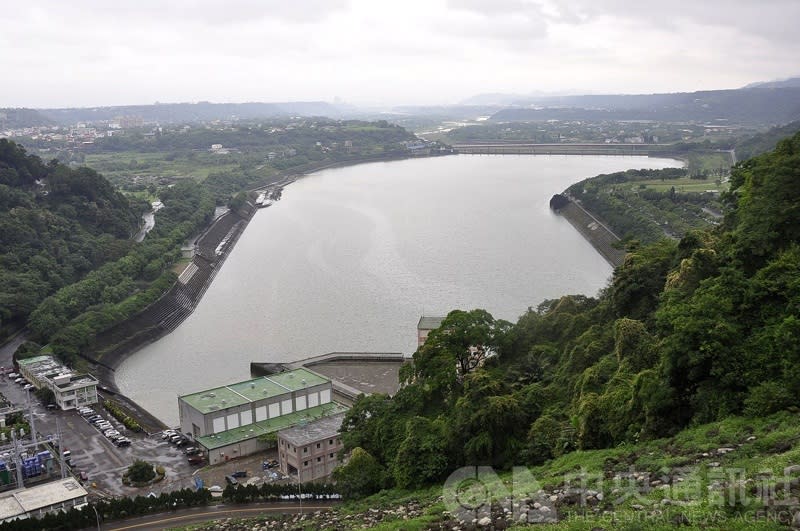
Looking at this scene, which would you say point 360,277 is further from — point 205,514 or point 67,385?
point 205,514

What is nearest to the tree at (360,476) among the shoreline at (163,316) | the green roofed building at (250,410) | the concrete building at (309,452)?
the concrete building at (309,452)

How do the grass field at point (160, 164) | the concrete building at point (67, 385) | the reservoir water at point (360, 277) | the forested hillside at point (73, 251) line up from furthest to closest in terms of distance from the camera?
the grass field at point (160, 164)
the forested hillside at point (73, 251)
the reservoir water at point (360, 277)
the concrete building at point (67, 385)

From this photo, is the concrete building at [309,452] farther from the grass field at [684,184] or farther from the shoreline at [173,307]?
the grass field at [684,184]

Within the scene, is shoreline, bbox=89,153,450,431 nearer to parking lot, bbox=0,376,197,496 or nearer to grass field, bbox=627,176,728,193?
parking lot, bbox=0,376,197,496

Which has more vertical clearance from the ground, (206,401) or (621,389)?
(621,389)

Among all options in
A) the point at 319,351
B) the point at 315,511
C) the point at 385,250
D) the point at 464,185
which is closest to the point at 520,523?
the point at 315,511

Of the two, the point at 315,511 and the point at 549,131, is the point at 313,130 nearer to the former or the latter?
the point at 549,131

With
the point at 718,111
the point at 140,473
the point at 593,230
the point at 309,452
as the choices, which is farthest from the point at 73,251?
the point at 718,111
